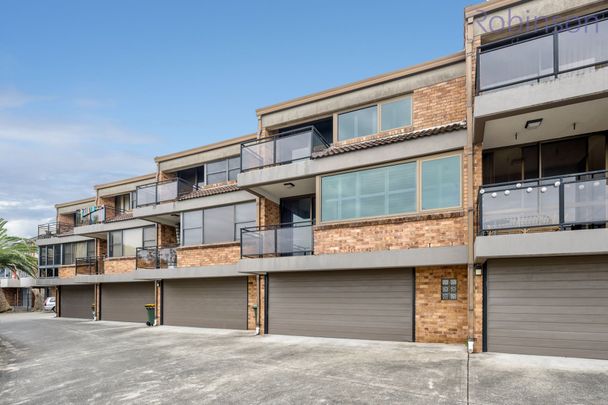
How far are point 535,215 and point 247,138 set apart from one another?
11824 millimetres

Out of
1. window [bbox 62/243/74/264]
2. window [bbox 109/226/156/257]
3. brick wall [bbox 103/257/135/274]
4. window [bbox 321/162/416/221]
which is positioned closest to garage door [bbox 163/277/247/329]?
window [bbox 109/226/156/257]

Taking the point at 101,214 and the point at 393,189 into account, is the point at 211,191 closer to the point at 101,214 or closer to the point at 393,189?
the point at 393,189

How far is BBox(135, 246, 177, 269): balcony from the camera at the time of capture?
1741 centimetres

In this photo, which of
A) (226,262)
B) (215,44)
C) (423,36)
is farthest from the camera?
(215,44)

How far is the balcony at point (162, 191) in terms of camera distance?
58.0 feet

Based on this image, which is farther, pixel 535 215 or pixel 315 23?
pixel 315 23

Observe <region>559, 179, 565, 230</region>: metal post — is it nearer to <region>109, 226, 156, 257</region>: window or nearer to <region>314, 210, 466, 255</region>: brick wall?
<region>314, 210, 466, 255</region>: brick wall

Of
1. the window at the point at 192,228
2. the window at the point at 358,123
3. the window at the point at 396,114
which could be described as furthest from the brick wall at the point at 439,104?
the window at the point at 192,228

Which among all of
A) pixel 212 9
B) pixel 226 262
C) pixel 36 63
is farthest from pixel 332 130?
pixel 36 63

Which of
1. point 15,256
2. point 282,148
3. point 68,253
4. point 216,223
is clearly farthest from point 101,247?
point 282,148

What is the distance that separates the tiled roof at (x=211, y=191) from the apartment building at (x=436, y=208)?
0.14 m

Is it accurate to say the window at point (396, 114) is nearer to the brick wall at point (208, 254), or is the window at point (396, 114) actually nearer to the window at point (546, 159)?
the window at point (546, 159)

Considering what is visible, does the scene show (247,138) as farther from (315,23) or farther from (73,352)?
(73,352)

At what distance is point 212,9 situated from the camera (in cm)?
1930
